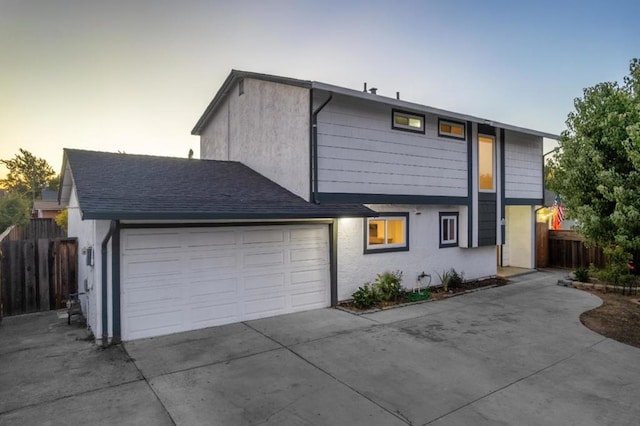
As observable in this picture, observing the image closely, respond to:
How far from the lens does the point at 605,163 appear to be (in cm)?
709

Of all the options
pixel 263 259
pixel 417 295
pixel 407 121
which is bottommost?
pixel 417 295

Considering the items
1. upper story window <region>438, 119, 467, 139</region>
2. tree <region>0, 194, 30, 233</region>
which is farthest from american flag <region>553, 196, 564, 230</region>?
tree <region>0, 194, 30, 233</region>

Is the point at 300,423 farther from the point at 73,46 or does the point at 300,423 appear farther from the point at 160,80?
the point at 160,80

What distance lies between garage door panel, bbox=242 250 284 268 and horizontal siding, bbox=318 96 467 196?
1.84m

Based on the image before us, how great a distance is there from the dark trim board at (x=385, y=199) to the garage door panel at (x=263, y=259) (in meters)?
1.62

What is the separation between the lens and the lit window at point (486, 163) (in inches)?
458

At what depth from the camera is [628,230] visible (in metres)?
6.46

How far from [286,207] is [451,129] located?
6235 millimetres

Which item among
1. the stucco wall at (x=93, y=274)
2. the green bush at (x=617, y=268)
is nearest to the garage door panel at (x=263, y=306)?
the stucco wall at (x=93, y=274)

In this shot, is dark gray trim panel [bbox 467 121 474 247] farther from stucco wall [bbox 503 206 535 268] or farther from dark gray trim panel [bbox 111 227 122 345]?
dark gray trim panel [bbox 111 227 122 345]

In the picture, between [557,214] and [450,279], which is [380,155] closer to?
[450,279]

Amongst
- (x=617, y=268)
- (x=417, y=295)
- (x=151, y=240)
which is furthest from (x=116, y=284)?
(x=617, y=268)

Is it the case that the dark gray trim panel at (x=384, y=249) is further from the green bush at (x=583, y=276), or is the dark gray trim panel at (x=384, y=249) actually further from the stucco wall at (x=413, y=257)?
the green bush at (x=583, y=276)

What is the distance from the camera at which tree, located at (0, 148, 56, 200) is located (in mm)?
57125
